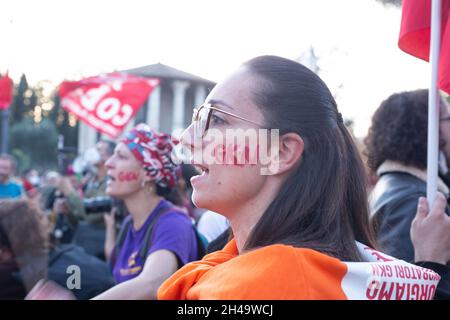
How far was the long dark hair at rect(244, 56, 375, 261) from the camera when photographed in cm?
170

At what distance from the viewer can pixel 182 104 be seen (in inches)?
602

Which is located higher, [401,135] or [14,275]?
[401,135]

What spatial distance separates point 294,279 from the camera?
1.40m

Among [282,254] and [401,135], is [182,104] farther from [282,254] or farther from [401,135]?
[282,254]

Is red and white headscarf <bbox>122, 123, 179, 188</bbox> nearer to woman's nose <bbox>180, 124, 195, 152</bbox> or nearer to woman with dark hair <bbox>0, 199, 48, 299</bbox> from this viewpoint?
woman with dark hair <bbox>0, 199, 48, 299</bbox>

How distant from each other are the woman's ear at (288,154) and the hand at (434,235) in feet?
2.74

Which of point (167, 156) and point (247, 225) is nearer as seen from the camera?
point (247, 225)

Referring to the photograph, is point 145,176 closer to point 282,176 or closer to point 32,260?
point 32,260

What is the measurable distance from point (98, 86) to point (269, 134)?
7.21m

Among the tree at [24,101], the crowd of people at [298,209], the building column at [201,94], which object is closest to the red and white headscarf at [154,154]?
the building column at [201,94]

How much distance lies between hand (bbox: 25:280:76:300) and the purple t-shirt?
605 millimetres

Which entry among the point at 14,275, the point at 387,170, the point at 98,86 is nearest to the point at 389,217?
the point at 387,170

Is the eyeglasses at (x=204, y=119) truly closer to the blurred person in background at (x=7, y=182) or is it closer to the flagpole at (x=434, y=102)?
the flagpole at (x=434, y=102)

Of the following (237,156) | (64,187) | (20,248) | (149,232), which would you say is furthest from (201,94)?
(237,156)
